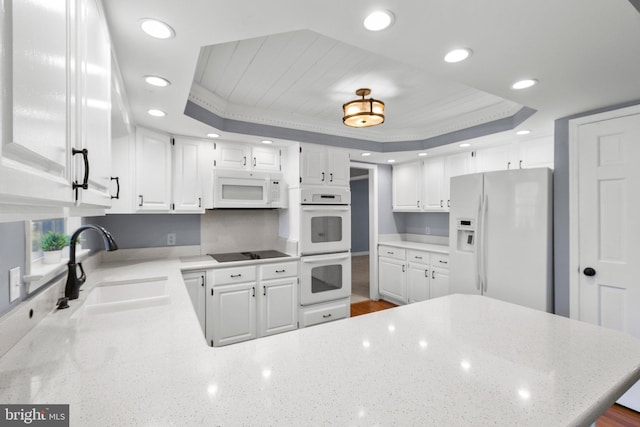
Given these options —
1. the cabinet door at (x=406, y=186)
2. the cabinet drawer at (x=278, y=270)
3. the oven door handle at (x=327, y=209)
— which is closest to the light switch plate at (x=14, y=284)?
the cabinet drawer at (x=278, y=270)

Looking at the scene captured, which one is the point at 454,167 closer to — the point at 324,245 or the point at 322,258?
the point at 324,245

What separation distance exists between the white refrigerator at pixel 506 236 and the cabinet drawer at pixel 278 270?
1.72 m

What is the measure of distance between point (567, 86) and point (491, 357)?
1.85 meters

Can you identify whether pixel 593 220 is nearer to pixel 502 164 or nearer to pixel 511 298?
→ pixel 511 298

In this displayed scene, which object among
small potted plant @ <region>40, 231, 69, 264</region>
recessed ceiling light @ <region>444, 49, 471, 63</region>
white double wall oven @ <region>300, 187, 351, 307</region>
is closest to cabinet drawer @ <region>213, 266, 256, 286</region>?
white double wall oven @ <region>300, 187, 351, 307</region>

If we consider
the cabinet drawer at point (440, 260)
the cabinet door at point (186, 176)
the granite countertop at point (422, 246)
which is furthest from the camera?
the granite countertop at point (422, 246)

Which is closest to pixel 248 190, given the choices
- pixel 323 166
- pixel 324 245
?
pixel 323 166

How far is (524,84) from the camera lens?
70.8 inches

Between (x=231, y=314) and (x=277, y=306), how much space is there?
473 millimetres

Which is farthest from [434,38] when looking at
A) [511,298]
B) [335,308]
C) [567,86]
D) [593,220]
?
[335,308]

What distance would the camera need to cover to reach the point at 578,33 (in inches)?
50.1

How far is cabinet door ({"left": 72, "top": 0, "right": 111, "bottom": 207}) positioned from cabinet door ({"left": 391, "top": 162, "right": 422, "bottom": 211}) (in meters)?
3.79

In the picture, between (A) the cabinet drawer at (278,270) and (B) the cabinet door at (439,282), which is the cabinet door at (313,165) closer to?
(A) the cabinet drawer at (278,270)

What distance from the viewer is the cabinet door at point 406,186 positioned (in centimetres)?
423
